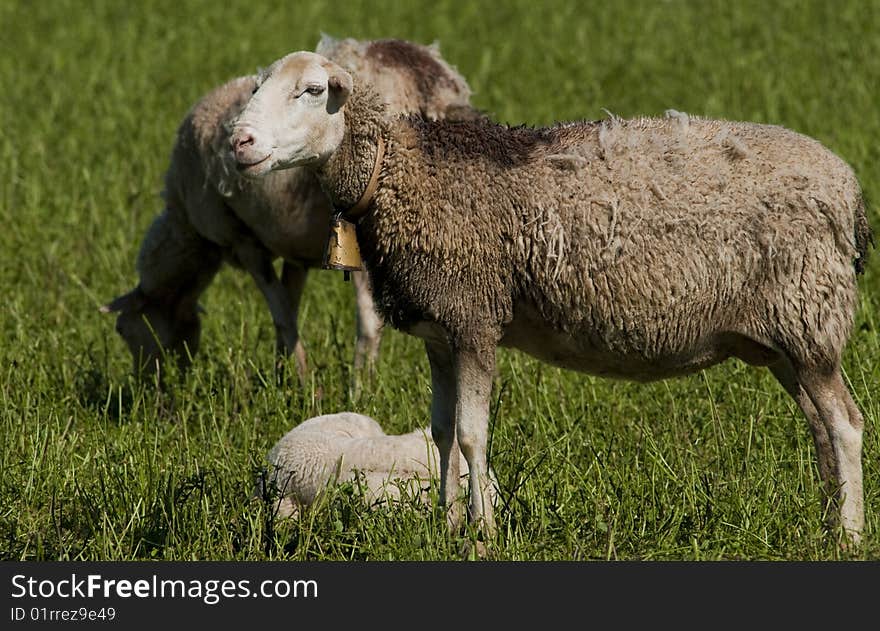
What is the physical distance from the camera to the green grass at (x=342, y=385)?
5.17 m

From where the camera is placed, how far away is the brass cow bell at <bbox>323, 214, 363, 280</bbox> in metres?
4.86

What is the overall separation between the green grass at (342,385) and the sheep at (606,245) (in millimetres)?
470

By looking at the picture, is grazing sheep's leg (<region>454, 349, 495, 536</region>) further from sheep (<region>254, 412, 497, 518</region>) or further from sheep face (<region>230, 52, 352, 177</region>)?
sheep face (<region>230, 52, 352, 177</region>)

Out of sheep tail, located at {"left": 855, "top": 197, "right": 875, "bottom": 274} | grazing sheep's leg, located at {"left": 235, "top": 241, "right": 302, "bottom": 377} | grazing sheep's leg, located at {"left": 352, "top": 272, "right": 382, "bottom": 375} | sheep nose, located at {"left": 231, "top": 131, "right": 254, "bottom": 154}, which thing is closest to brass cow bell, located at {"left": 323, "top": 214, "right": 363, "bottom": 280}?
Answer: sheep nose, located at {"left": 231, "top": 131, "right": 254, "bottom": 154}

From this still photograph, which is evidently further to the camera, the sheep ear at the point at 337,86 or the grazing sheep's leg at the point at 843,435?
the grazing sheep's leg at the point at 843,435

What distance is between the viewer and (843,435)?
4.91m

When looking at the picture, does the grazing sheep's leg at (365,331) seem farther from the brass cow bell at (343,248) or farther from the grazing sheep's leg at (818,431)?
the grazing sheep's leg at (818,431)

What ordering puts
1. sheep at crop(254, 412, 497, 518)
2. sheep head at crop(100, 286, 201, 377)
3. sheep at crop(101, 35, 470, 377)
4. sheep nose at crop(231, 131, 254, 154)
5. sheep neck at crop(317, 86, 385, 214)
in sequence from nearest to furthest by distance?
sheep nose at crop(231, 131, 254, 154) < sheep neck at crop(317, 86, 385, 214) < sheep at crop(254, 412, 497, 518) < sheep at crop(101, 35, 470, 377) < sheep head at crop(100, 286, 201, 377)

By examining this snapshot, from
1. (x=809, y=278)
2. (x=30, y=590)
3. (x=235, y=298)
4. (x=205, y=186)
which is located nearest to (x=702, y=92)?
(x=235, y=298)

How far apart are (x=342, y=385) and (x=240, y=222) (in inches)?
43.9

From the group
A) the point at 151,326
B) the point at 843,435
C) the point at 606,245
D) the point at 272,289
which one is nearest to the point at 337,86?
the point at 606,245

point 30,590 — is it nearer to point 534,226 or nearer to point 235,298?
point 534,226

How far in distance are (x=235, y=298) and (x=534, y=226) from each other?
16.0 feet

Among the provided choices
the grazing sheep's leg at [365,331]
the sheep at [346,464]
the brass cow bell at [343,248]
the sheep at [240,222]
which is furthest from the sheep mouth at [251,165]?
the grazing sheep's leg at [365,331]
